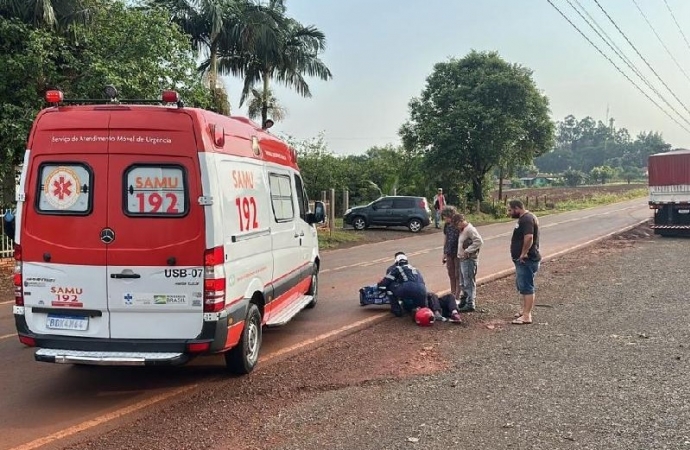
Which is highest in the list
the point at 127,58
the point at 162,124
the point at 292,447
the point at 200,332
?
the point at 127,58

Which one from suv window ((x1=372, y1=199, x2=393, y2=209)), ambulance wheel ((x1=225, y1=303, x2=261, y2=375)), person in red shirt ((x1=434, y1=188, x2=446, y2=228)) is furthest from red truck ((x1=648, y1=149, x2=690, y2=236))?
ambulance wheel ((x1=225, y1=303, x2=261, y2=375))

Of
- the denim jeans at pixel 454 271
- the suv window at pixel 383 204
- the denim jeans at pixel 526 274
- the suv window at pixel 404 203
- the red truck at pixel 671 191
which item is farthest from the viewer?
the suv window at pixel 383 204

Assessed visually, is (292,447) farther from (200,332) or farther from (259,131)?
(259,131)

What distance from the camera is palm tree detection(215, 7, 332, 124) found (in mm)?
26719

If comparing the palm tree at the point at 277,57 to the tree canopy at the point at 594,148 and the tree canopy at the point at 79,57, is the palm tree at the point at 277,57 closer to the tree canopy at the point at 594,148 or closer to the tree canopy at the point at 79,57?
the tree canopy at the point at 79,57

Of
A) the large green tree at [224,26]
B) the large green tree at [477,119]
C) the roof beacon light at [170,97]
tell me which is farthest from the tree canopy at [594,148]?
the roof beacon light at [170,97]

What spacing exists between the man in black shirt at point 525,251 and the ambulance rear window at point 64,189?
5.45 metres

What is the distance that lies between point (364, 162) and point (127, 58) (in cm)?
2644

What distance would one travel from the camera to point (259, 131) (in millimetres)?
7426

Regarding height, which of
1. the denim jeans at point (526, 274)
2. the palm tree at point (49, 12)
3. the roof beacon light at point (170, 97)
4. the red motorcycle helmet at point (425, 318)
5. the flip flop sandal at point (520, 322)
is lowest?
the flip flop sandal at point (520, 322)

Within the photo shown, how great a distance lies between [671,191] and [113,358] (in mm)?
20967

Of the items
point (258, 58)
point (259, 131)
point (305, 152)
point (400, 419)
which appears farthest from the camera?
point (305, 152)

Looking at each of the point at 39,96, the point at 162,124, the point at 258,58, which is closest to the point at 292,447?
the point at 162,124

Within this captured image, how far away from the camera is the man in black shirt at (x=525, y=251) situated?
842cm
